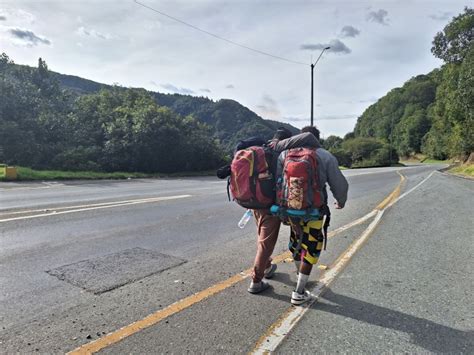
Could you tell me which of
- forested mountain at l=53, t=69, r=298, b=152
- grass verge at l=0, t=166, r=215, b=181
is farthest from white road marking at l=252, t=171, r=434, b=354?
forested mountain at l=53, t=69, r=298, b=152

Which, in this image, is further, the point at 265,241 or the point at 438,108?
the point at 438,108

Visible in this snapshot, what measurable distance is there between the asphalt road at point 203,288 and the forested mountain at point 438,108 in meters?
29.3

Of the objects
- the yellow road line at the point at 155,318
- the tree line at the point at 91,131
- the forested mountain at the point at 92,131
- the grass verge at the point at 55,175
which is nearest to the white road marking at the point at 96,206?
the yellow road line at the point at 155,318

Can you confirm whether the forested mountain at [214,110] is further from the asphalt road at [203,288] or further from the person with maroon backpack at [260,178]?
the person with maroon backpack at [260,178]

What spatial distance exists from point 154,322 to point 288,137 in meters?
2.30

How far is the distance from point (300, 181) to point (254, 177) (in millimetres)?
492

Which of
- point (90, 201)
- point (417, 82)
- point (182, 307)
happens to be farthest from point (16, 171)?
point (417, 82)

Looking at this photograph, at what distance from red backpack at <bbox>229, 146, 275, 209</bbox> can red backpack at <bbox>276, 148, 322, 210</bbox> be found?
0.51 feet

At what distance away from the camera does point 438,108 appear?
53.3 meters

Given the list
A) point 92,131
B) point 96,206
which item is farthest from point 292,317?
point 92,131

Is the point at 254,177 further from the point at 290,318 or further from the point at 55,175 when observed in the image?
the point at 55,175

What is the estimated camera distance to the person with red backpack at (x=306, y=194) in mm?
3572

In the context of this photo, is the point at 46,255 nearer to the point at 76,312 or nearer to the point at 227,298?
the point at 76,312

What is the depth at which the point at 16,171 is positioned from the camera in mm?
17938
